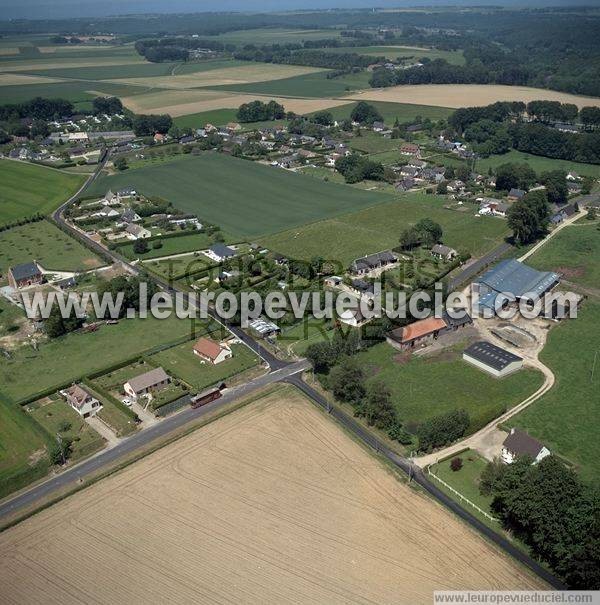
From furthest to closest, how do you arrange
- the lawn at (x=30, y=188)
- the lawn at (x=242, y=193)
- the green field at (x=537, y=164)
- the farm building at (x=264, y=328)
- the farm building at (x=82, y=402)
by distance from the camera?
the green field at (x=537, y=164)
the lawn at (x=30, y=188)
the lawn at (x=242, y=193)
the farm building at (x=264, y=328)
the farm building at (x=82, y=402)

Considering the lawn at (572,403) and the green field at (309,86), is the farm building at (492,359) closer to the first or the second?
Answer: the lawn at (572,403)

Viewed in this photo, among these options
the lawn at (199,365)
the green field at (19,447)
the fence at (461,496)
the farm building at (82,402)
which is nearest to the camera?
the fence at (461,496)

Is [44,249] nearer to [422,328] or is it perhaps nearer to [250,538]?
[422,328]

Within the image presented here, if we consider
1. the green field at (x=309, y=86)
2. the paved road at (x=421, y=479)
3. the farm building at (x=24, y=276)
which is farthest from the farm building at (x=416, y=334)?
the green field at (x=309, y=86)

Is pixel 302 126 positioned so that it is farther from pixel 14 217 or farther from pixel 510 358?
pixel 510 358

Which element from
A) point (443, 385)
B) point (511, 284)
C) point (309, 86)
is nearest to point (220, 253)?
Answer: point (511, 284)

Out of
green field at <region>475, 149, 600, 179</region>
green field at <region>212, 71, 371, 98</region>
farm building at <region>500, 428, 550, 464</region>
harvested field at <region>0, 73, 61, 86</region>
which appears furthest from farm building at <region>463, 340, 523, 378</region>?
harvested field at <region>0, 73, 61, 86</region>
